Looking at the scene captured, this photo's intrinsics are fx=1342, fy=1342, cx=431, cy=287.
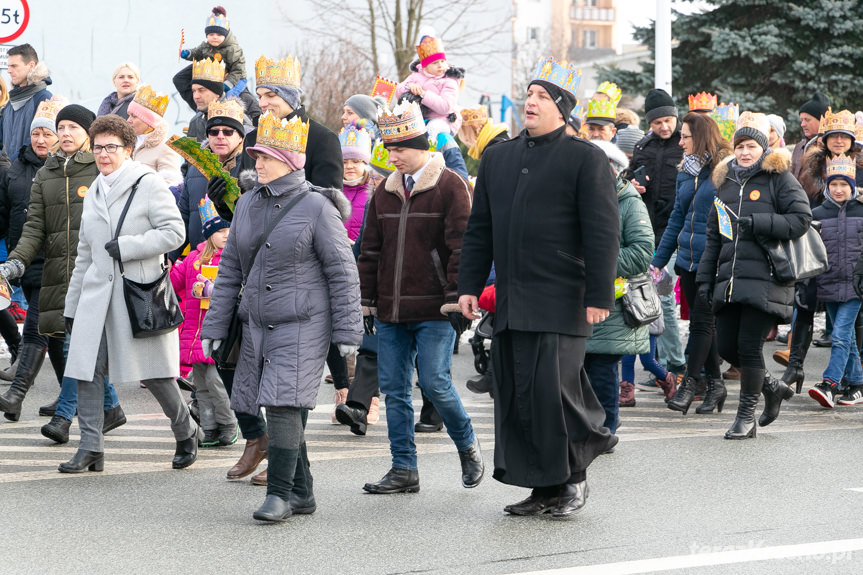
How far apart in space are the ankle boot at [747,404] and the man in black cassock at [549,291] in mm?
2412

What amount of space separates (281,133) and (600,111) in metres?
5.97

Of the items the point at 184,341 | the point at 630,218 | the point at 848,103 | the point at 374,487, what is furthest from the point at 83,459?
the point at 848,103

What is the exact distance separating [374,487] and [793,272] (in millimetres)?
3368

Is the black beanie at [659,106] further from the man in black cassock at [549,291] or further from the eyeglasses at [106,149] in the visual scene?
the eyeglasses at [106,149]

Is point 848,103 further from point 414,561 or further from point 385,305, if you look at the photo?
point 414,561

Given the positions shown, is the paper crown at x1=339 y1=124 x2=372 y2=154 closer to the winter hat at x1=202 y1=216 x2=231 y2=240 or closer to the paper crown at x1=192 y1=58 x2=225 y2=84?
the paper crown at x1=192 y1=58 x2=225 y2=84

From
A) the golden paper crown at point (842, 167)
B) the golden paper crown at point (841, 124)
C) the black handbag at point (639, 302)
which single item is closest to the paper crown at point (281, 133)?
the black handbag at point (639, 302)

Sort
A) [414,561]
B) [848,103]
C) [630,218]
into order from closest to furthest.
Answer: [414,561]
[630,218]
[848,103]

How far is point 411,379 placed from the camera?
7.19m

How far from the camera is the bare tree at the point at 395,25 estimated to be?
111 ft

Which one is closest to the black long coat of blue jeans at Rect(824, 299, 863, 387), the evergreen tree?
blue jeans at Rect(824, 299, 863, 387)

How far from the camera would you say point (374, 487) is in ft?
23.2

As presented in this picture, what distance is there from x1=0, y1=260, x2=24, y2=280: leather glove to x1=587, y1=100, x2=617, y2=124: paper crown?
17.9 feet

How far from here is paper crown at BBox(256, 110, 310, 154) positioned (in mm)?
6520
